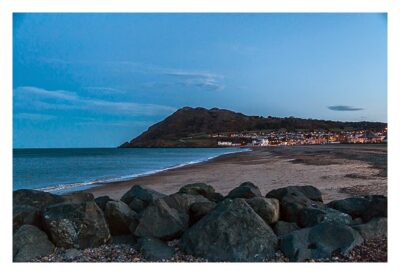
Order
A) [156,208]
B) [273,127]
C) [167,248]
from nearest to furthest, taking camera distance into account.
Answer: [167,248] < [156,208] < [273,127]

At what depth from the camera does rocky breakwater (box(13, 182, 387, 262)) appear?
5.00m

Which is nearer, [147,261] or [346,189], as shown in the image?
[147,261]

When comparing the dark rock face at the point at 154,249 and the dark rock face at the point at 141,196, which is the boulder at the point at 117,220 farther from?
the dark rock face at the point at 141,196

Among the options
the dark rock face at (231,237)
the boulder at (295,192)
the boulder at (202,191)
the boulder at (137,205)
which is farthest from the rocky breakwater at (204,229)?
the boulder at (202,191)

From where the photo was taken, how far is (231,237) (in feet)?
16.4

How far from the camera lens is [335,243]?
498 centimetres

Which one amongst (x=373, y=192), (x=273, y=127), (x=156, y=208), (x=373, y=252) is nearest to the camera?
(x=373, y=252)

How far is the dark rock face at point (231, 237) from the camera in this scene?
4938mm

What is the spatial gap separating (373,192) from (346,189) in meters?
0.77

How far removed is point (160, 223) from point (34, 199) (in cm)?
228
